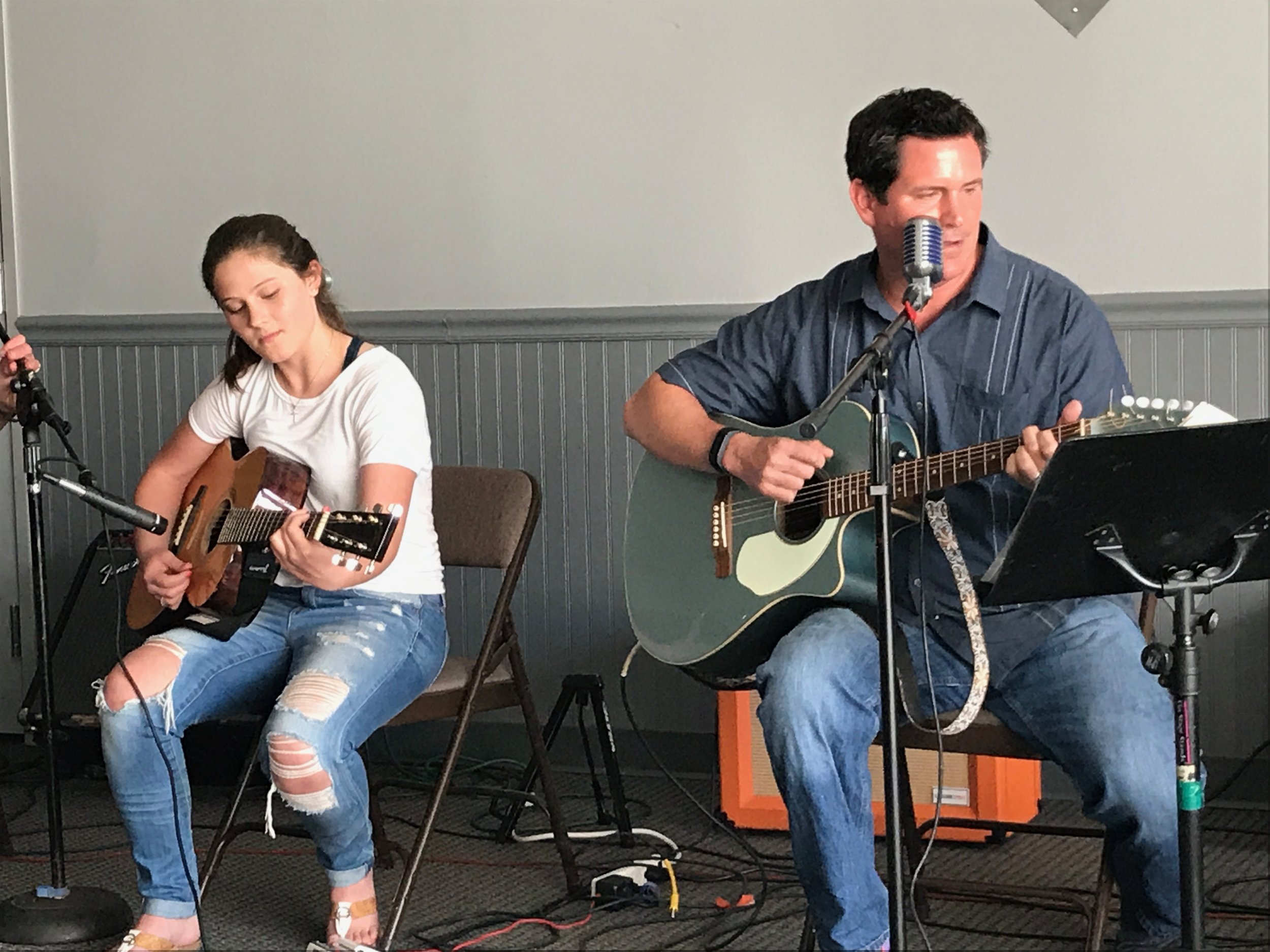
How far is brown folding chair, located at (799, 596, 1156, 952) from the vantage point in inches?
84.0

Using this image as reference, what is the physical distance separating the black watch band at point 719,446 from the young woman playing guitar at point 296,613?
50 cm

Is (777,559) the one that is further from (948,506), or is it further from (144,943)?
(144,943)

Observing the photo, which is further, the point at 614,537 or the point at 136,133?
the point at 136,133

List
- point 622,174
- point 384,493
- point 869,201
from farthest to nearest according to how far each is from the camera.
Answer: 1. point 622,174
2. point 384,493
3. point 869,201

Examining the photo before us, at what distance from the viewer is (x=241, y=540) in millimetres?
2506

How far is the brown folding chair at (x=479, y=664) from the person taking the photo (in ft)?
8.36

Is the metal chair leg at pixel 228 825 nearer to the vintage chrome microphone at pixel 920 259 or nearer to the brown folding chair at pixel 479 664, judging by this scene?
the brown folding chair at pixel 479 664

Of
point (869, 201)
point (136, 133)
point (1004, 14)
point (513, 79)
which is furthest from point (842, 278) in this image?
point (136, 133)

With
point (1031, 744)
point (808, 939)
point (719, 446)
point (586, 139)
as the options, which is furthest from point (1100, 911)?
point (586, 139)

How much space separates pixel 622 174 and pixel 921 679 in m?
1.78

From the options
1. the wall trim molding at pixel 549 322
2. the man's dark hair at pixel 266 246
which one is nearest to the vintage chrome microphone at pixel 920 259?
the man's dark hair at pixel 266 246

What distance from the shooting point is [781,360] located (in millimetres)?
2400

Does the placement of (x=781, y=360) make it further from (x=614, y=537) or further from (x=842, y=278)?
(x=614, y=537)

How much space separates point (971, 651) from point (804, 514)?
308mm
